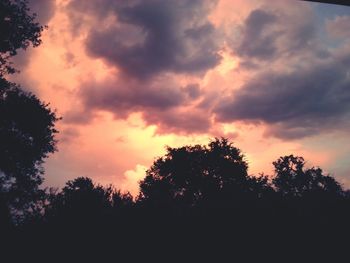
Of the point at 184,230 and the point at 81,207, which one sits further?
the point at 81,207

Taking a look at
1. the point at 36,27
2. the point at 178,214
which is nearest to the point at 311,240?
the point at 178,214


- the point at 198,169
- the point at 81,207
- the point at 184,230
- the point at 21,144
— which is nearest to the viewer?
the point at 184,230

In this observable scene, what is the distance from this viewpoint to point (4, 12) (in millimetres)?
21844

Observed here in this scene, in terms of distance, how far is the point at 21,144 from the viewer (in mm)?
23656

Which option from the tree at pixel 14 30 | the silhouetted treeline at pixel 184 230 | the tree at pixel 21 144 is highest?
the tree at pixel 14 30

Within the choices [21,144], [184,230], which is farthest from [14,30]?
[184,230]

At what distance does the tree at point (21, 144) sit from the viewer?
2308cm

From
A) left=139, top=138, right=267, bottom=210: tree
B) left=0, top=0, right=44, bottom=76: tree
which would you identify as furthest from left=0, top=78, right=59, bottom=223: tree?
left=139, top=138, right=267, bottom=210: tree

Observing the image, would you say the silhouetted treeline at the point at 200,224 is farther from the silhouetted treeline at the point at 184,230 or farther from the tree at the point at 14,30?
the tree at the point at 14,30

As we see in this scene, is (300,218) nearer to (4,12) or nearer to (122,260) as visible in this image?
(122,260)

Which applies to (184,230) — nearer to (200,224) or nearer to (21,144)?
(200,224)

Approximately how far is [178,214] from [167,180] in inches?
2000

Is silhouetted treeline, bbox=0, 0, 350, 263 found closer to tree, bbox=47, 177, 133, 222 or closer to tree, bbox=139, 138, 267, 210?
tree, bbox=47, 177, 133, 222

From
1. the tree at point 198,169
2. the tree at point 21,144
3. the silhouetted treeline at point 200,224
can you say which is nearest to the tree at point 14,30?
the tree at point 21,144
